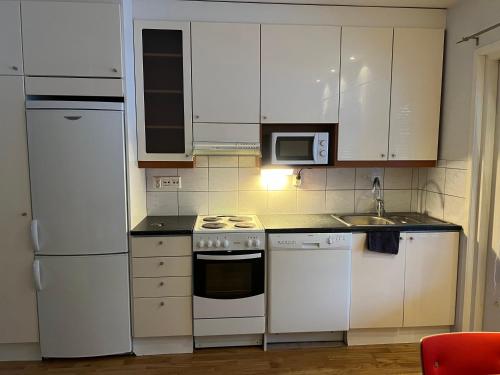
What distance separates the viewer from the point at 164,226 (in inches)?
93.3

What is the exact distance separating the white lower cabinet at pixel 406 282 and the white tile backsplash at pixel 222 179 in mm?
1084

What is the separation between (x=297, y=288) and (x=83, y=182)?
5.33ft

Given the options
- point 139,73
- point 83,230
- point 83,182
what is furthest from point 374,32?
point 83,230

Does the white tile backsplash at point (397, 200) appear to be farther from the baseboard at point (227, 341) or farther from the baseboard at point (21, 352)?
the baseboard at point (21, 352)

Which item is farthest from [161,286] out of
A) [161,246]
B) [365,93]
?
[365,93]

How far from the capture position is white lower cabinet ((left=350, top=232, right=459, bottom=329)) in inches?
93.1

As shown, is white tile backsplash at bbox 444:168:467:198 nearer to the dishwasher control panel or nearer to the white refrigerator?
the dishwasher control panel

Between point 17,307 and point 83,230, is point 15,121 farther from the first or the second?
point 17,307

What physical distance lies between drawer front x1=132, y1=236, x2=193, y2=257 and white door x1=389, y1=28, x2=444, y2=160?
5.65 feet

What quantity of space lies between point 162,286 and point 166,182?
0.87 meters

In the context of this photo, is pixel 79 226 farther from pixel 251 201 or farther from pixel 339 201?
pixel 339 201

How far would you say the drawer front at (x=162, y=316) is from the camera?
2.26 metres

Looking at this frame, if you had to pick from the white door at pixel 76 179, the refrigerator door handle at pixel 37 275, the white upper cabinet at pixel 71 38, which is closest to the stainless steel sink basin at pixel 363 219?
the white door at pixel 76 179

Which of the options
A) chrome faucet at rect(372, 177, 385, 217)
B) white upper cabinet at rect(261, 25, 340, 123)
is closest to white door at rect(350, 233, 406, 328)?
chrome faucet at rect(372, 177, 385, 217)
